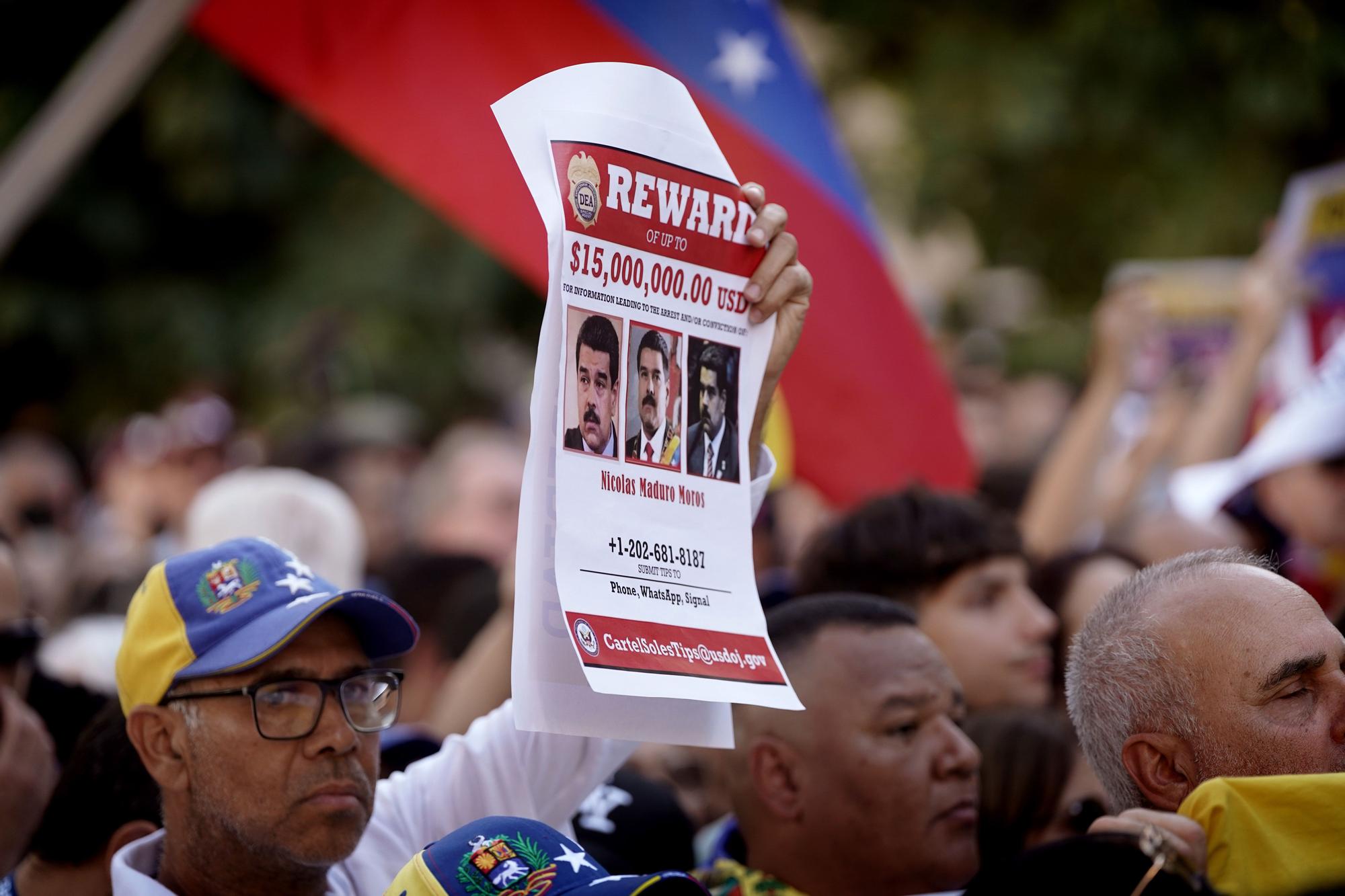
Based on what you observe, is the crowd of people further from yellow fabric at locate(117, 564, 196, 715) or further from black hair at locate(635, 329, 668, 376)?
black hair at locate(635, 329, 668, 376)

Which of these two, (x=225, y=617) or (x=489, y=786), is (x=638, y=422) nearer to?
(x=225, y=617)

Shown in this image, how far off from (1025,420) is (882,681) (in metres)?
6.51

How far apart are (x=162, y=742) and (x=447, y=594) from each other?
8.77ft

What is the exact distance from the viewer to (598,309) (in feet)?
8.46

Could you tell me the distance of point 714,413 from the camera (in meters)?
2.77

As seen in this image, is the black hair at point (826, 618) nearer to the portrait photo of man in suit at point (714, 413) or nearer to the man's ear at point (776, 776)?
the man's ear at point (776, 776)

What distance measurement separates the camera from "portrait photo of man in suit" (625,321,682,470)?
2.62m

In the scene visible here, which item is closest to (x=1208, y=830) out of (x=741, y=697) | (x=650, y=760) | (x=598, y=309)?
(x=741, y=697)

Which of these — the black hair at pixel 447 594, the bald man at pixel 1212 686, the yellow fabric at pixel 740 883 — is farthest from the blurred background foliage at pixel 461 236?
the bald man at pixel 1212 686

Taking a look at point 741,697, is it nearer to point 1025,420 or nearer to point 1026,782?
point 1026,782

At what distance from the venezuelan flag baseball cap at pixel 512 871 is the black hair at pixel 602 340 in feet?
2.38

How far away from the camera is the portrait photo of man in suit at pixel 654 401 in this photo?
262cm

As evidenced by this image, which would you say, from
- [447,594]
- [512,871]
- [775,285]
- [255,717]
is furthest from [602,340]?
[447,594]

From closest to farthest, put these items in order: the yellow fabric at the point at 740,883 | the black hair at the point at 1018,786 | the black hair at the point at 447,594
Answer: the yellow fabric at the point at 740,883, the black hair at the point at 1018,786, the black hair at the point at 447,594
